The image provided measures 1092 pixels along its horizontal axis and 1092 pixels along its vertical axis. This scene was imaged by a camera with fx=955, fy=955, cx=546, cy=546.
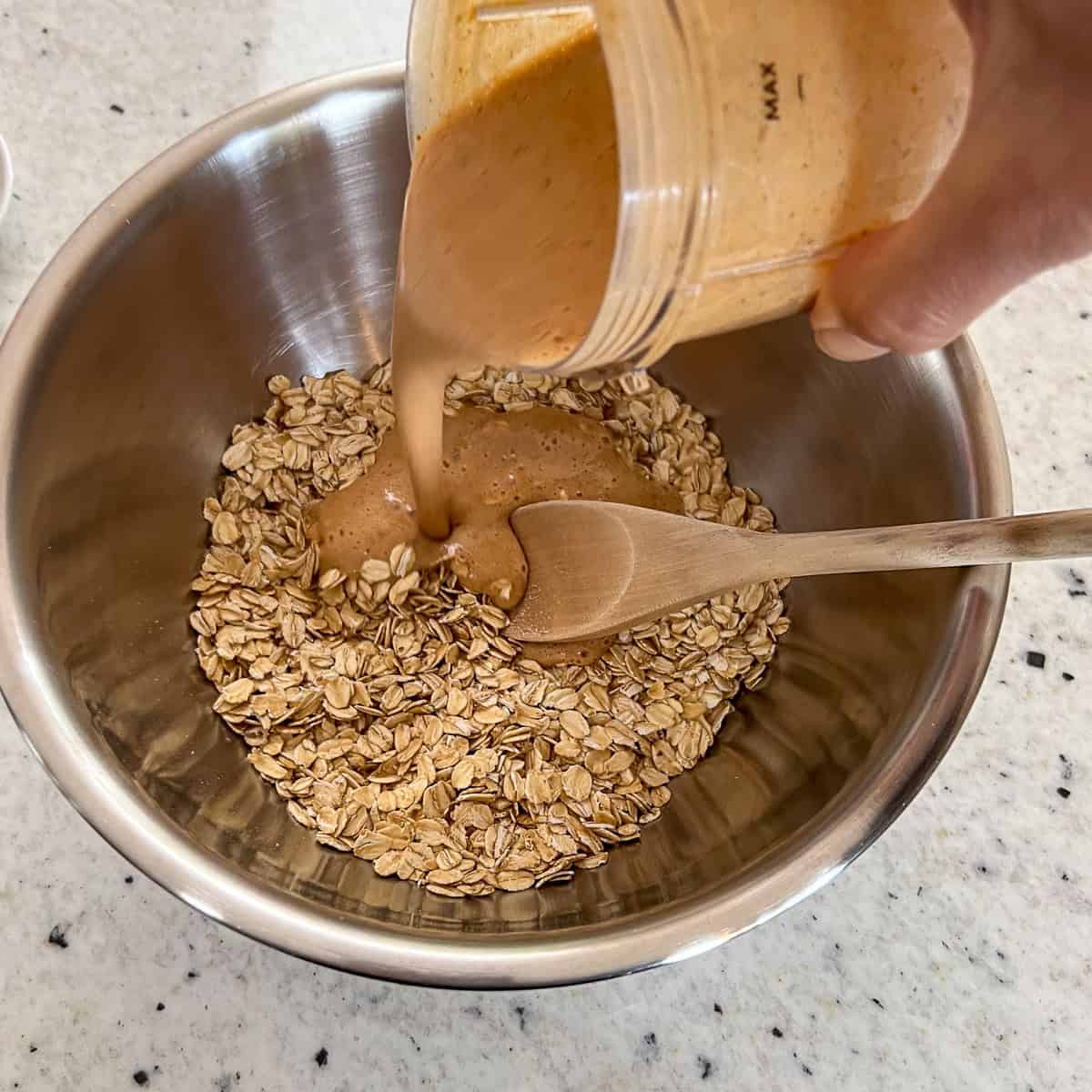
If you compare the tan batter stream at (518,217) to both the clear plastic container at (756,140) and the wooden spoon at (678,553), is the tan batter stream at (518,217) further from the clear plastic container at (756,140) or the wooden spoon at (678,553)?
the wooden spoon at (678,553)

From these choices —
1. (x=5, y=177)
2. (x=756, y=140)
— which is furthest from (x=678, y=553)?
(x=5, y=177)

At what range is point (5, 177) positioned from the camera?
100 centimetres

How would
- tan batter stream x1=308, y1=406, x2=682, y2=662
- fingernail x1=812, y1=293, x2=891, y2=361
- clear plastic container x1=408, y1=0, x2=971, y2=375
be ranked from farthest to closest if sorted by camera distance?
tan batter stream x1=308, y1=406, x2=682, y2=662
fingernail x1=812, y1=293, x2=891, y2=361
clear plastic container x1=408, y1=0, x2=971, y2=375

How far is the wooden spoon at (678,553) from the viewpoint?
0.65m

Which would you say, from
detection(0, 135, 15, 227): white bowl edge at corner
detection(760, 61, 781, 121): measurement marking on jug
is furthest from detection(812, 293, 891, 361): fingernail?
detection(0, 135, 15, 227): white bowl edge at corner

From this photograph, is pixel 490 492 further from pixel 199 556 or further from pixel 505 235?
pixel 505 235

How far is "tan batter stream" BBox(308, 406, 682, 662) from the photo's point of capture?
95cm

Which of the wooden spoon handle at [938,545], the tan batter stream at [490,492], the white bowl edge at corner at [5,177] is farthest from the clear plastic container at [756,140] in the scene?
the white bowl edge at corner at [5,177]

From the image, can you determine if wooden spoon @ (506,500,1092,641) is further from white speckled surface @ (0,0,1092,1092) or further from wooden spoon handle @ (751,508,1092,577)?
white speckled surface @ (0,0,1092,1092)

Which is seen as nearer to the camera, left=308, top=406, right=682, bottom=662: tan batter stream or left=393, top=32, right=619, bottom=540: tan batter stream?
left=393, top=32, right=619, bottom=540: tan batter stream

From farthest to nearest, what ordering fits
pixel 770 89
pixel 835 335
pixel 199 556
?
pixel 199 556 → pixel 835 335 → pixel 770 89

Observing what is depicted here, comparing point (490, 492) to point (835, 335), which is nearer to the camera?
point (835, 335)

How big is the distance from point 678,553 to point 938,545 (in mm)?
224

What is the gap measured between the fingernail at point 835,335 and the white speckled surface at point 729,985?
1.44 ft
